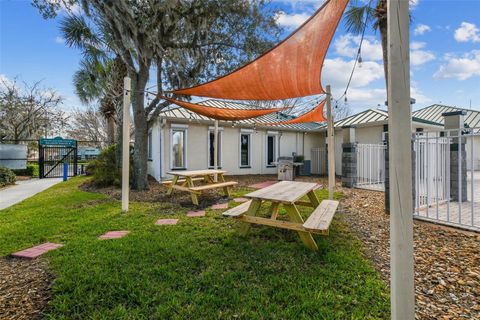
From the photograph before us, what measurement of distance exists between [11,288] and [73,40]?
8079 millimetres

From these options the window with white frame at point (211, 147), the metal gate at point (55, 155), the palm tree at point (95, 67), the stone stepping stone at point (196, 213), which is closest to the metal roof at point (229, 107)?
the window with white frame at point (211, 147)

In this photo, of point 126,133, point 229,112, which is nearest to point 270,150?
point 229,112

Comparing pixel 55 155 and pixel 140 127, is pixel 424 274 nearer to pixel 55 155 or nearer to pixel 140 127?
pixel 140 127

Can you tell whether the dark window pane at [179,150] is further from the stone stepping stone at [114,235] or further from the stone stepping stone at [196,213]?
the stone stepping stone at [114,235]

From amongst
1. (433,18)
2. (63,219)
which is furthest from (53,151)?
(433,18)

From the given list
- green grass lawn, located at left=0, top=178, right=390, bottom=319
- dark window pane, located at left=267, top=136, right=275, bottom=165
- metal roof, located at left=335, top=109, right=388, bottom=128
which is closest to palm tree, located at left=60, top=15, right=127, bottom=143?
green grass lawn, located at left=0, top=178, right=390, bottom=319

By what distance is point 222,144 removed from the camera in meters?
12.0

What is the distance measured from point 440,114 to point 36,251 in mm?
22402

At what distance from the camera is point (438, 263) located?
3.05 metres

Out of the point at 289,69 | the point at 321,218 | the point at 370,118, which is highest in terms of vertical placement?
the point at 370,118

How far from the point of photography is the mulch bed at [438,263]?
223cm

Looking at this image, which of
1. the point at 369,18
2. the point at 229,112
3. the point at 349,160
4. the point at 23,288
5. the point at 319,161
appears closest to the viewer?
the point at 23,288

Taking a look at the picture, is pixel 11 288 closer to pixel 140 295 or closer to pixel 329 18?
pixel 140 295

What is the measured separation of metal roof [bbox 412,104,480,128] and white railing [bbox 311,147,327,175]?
23.6 ft
